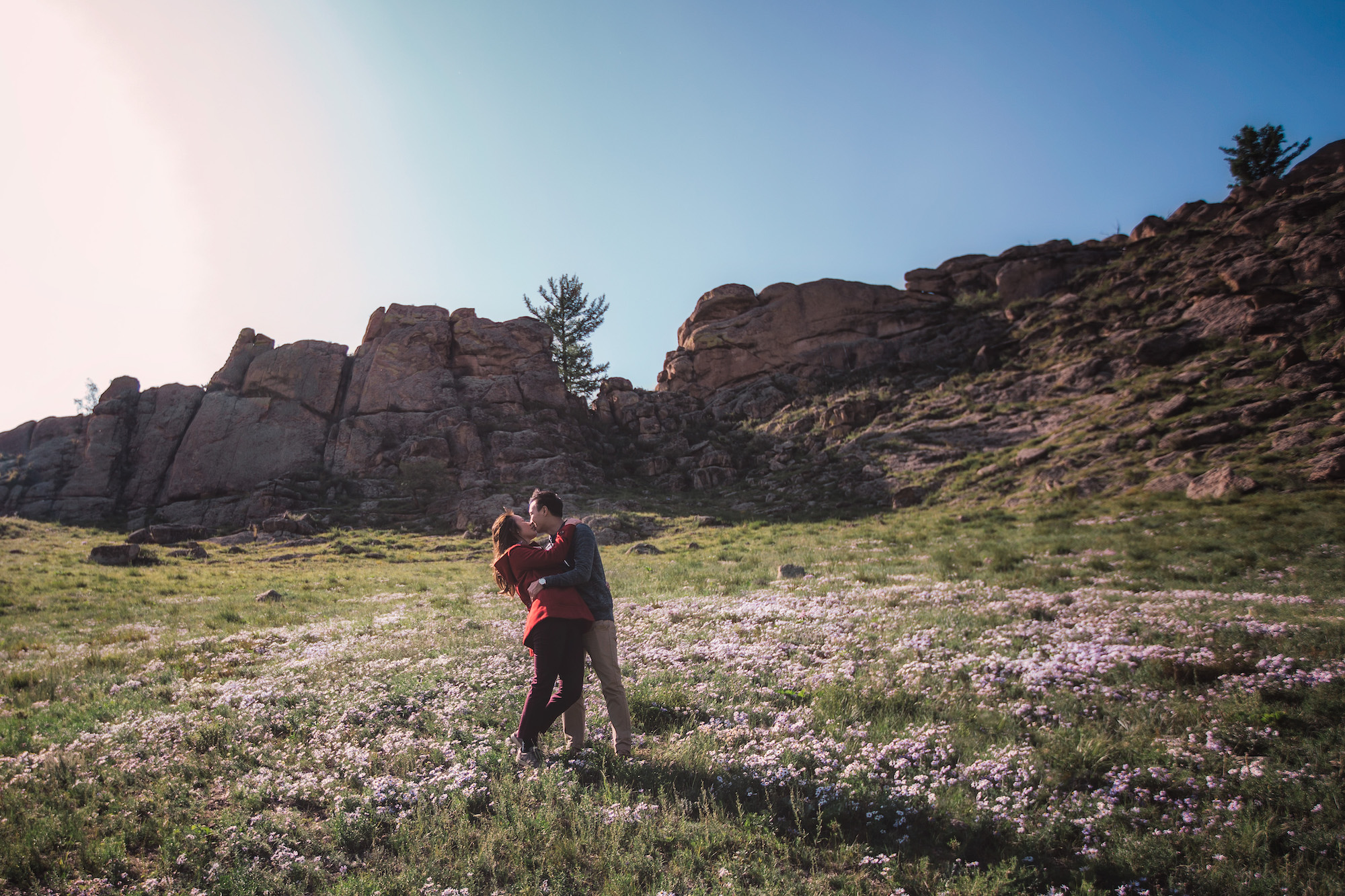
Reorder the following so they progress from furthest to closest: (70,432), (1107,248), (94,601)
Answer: (1107,248) → (70,432) → (94,601)

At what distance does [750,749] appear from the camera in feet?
21.3

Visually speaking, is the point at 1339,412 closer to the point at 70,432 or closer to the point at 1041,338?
the point at 1041,338

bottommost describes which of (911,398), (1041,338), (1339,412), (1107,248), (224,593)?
(224,593)

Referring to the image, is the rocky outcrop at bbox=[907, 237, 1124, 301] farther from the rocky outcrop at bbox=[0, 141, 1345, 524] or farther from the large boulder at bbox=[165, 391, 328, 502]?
the large boulder at bbox=[165, 391, 328, 502]

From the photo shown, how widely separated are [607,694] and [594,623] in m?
0.80

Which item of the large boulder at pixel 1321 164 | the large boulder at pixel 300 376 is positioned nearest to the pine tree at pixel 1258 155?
the large boulder at pixel 1321 164

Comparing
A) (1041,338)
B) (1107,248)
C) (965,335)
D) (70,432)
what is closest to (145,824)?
(1041,338)

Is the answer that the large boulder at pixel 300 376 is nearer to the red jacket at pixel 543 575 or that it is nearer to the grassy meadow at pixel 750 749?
the grassy meadow at pixel 750 749

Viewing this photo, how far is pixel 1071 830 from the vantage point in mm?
4727

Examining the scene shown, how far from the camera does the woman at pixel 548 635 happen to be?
20.7 feet

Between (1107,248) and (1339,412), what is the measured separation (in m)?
42.6

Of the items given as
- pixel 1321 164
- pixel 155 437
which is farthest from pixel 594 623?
pixel 1321 164

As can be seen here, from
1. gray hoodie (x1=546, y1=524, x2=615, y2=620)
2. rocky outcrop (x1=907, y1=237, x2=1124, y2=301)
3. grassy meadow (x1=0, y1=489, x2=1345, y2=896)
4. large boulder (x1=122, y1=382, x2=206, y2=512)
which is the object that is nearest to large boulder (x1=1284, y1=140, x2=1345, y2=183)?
rocky outcrop (x1=907, y1=237, x2=1124, y2=301)

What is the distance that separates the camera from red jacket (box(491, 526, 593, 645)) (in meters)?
6.36
